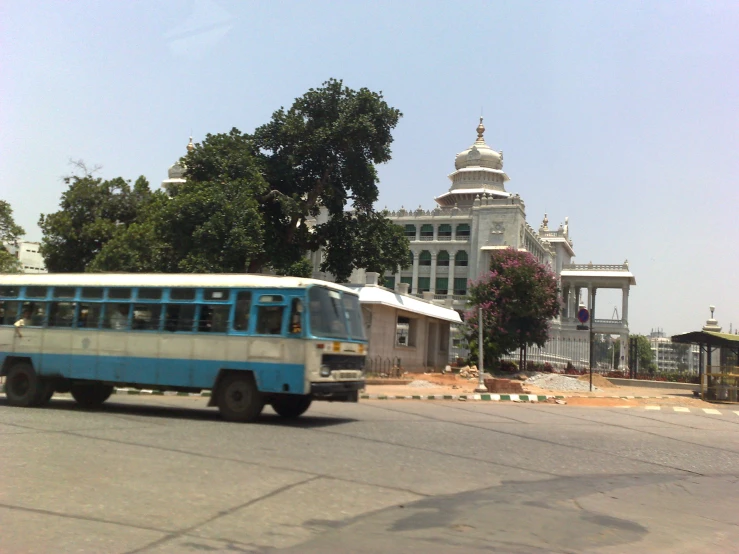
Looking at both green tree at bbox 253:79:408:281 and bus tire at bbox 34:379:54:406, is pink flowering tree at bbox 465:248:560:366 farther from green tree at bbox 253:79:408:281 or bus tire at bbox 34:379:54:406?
bus tire at bbox 34:379:54:406

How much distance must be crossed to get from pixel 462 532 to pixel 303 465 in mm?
3057

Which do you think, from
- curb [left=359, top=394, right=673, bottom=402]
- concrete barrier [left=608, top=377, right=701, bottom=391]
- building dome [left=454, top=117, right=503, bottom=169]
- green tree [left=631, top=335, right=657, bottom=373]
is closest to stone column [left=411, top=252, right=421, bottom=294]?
building dome [left=454, top=117, right=503, bottom=169]

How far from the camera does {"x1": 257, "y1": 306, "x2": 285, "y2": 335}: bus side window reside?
1245 cm

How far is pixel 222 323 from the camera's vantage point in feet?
42.2

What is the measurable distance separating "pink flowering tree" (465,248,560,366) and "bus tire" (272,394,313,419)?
2418 cm

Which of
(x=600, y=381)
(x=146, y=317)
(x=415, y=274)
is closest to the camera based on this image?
(x=146, y=317)

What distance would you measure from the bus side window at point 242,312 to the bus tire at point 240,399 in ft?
2.85

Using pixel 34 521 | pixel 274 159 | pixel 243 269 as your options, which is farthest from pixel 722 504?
pixel 274 159

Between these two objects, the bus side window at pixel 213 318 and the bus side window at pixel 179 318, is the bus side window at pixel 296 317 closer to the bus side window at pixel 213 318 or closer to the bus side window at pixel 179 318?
the bus side window at pixel 213 318

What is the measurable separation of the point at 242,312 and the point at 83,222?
96.9 ft

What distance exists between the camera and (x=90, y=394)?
14.9 metres

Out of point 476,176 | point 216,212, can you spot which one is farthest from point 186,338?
point 476,176

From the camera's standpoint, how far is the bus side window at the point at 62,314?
14.2m

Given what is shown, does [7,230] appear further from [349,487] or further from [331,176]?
[349,487]
